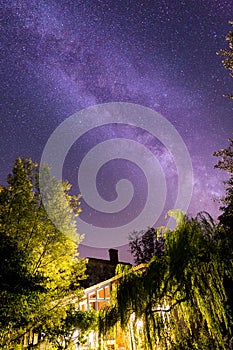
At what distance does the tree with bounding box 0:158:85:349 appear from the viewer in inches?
280

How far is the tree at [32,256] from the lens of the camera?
23.3 ft

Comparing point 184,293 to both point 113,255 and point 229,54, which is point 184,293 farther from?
point 113,255

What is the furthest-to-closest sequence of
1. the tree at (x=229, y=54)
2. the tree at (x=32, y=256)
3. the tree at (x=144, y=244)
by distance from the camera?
1. the tree at (x=144, y=244)
2. the tree at (x=229, y=54)
3. the tree at (x=32, y=256)

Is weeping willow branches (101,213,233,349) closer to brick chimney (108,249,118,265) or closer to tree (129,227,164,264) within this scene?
brick chimney (108,249,118,265)

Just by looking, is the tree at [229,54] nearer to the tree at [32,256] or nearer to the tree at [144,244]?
the tree at [32,256]

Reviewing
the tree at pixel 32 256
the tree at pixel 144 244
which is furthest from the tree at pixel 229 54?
the tree at pixel 144 244

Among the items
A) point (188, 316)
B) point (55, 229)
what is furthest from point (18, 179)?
point (188, 316)

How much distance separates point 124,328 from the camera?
18.4 ft

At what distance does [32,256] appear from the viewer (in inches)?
336

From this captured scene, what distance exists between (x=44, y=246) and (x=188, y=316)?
5658mm

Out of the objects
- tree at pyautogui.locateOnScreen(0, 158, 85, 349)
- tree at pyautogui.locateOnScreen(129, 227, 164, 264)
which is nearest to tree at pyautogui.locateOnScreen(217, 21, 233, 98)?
tree at pyautogui.locateOnScreen(0, 158, 85, 349)

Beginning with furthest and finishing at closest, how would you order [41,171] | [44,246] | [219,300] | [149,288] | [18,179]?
[41,171]
[18,179]
[44,246]
[149,288]
[219,300]

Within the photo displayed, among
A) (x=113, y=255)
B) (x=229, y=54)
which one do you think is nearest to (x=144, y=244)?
(x=113, y=255)

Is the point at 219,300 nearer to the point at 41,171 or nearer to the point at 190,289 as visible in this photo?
the point at 190,289
